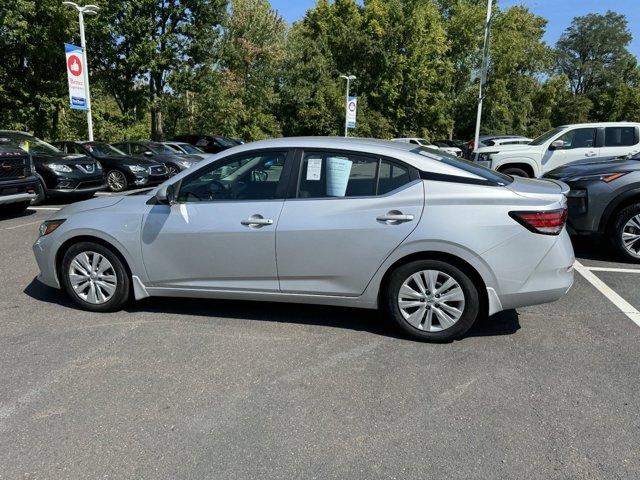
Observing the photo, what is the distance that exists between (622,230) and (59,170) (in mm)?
11018

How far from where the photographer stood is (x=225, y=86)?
33156 mm

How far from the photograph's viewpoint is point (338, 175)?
13.5ft

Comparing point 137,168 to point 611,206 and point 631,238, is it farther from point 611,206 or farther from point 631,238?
point 631,238

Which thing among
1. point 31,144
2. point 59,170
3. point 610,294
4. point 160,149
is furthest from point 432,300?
point 160,149

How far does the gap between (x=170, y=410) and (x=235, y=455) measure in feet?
2.09

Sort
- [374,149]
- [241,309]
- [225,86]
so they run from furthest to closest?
[225,86]
[241,309]
[374,149]

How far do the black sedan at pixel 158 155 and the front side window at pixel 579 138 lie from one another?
10858mm

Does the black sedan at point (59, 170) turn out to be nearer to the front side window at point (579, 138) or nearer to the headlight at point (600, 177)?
the headlight at point (600, 177)

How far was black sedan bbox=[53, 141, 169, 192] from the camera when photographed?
46.4 feet

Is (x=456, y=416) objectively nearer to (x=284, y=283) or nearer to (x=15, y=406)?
(x=284, y=283)

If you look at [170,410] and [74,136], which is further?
[74,136]

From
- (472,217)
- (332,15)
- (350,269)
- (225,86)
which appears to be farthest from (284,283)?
(332,15)

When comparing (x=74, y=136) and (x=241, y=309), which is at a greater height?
(x=74, y=136)

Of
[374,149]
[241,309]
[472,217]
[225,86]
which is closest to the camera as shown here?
[472,217]
